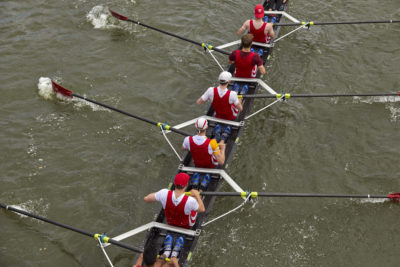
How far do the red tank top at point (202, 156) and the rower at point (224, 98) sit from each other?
5.21 ft

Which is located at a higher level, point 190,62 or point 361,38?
point 361,38

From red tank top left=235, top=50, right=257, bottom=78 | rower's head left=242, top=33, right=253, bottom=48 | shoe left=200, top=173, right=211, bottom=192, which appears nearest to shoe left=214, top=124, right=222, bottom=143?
shoe left=200, top=173, right=211, bottom=192

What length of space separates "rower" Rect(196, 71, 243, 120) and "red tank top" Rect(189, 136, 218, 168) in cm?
159

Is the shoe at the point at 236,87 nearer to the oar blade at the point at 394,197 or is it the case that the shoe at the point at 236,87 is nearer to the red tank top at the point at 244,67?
the red tank top at the point at 244,67

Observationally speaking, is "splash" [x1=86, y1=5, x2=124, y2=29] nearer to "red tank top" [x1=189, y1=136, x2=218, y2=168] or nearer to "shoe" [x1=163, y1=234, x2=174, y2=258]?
"red tank top" [x1=189, y1=136, x2=218, y2=168]

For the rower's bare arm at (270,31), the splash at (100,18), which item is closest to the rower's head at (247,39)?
the rower's bare arm at (270,31)

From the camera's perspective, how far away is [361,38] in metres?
14.7

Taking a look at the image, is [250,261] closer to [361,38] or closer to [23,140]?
[23,140]

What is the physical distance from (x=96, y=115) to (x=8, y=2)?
8002mm

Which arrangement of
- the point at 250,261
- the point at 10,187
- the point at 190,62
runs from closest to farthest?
the point at 250,261, the point at 10,187, the point at 190,62

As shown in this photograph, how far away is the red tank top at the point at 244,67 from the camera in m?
10.5

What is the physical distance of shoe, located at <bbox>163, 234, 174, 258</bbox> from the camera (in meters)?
7.41

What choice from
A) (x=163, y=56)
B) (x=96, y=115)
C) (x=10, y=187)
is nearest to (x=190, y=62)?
(x=163, y=56)

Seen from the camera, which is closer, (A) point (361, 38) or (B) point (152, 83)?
(B) point (152, 83)
